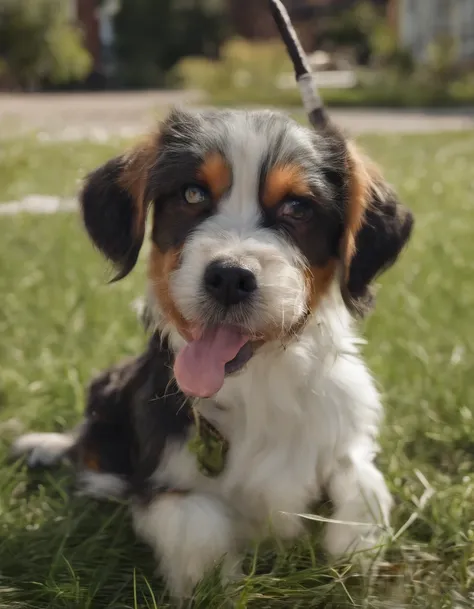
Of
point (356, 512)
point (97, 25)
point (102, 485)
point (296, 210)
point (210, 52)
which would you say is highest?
point (296, 210)

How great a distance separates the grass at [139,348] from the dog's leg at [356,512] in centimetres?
9

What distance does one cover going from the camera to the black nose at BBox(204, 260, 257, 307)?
2.79 meters

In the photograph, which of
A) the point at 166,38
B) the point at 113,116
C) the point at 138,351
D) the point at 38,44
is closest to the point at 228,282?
the point at 138,351

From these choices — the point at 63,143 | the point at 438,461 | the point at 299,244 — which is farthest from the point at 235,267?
the point at 63,143

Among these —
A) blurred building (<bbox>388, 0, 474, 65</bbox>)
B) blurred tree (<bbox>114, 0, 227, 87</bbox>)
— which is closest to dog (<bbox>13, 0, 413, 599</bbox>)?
blurred tree (<bbox>114, 0, 227, 87</bbox>)

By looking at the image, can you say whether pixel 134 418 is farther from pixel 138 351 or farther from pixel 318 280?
pixel 138 351

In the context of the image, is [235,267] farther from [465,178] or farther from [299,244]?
[465,178]

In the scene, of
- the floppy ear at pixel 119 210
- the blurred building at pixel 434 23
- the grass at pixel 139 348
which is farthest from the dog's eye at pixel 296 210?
the blurred building at pixel 434 23

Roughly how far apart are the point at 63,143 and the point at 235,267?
12.0 metres

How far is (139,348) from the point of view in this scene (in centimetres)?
529

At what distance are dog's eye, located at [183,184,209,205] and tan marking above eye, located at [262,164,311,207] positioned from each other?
0.75ft

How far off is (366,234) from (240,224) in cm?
58

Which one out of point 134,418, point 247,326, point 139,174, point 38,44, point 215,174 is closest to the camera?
point 247,326

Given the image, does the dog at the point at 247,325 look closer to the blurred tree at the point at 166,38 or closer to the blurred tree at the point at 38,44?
the blurred tree at the point at 38,44
